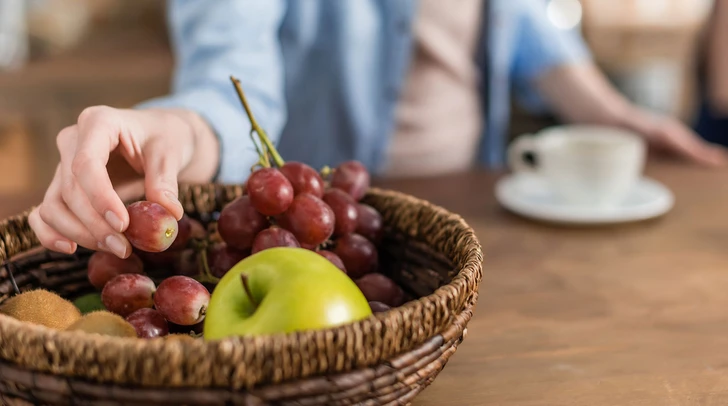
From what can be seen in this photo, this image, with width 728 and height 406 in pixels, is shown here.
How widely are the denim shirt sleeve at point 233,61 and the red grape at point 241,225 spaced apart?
0.25m

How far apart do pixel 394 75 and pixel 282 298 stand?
0.97 m

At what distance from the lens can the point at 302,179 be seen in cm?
56

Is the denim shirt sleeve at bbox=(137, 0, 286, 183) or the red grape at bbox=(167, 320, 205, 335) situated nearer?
the red grape at bbox=(167, 320, 205, 335)

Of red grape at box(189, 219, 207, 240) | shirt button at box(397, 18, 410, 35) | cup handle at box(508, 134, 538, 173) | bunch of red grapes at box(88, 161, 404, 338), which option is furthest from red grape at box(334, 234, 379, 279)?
shirt button at box(397, 18, 410, 35)

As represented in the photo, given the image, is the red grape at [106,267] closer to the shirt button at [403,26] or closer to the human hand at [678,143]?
the shirt button at [403,26]

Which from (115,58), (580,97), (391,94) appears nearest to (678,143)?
(580,97)

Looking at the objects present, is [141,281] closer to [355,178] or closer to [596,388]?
[355,178]

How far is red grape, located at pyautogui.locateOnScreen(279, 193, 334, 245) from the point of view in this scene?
1.73 feet

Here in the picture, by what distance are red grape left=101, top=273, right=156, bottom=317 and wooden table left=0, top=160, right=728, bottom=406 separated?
199 mm

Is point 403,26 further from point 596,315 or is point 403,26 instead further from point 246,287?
point 246,287

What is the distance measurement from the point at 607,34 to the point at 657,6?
0.97 ft

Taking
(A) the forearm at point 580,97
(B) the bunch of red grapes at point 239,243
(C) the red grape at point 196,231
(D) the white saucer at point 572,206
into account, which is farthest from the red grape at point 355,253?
(A) the forearm at point 580,97

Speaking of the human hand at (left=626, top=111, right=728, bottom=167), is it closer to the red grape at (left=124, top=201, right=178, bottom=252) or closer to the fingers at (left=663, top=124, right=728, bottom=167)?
the fingers at (left=663, top=124, right=728, bottom=167)

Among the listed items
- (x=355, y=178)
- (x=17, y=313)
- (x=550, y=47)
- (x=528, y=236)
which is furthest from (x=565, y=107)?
(x=17, y=313)
